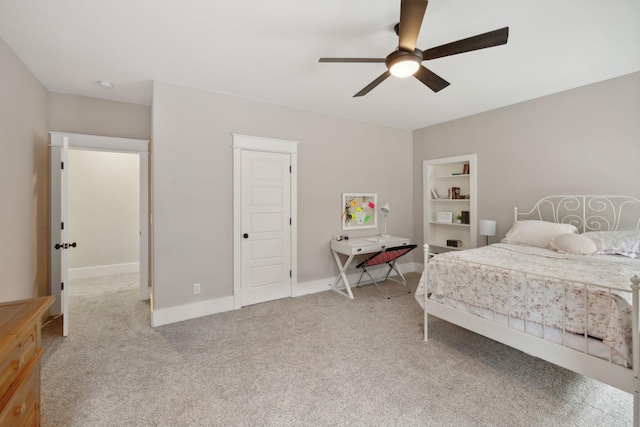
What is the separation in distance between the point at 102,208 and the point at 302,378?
512 centimetres

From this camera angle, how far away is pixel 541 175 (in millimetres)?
3551

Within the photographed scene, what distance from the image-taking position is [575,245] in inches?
105

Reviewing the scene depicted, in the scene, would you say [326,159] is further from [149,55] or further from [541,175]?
[541,175]

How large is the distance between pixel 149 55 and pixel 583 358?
3989mm

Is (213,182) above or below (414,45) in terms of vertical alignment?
below

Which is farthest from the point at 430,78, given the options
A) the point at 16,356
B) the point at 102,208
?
the point at 102,208

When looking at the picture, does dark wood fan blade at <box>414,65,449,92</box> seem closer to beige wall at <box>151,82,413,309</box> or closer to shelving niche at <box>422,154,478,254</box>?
beige wall at <box>151,82,413,309</box>

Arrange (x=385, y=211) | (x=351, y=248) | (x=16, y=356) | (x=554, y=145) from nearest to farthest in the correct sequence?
(x=16, y=356)
(x=554, y=145)
(x=351, y=248)
(x=385, y=211)

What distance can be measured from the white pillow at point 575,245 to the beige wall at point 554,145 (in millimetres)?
849

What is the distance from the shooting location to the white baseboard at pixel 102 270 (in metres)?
4.84

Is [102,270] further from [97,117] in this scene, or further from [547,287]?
[547,287]

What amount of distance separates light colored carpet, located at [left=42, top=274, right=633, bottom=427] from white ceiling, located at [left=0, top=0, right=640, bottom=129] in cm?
266

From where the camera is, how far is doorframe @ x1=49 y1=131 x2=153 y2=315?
325 centimetres

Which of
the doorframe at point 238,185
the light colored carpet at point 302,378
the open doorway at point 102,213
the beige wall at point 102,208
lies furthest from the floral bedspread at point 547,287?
the beige wall at point 102,208
